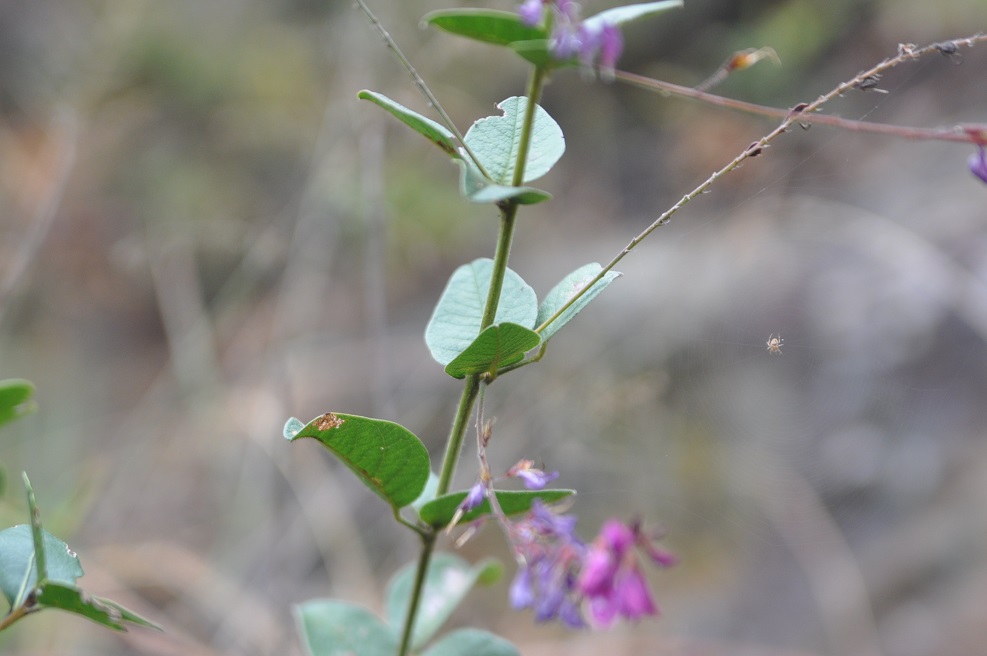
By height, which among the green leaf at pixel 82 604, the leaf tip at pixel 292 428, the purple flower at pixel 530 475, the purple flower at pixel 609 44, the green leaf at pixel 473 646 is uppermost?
the purple flower at pixel 609 44

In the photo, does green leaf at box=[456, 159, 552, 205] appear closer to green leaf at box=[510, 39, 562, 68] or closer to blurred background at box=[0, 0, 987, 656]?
green leaf at box=[510, 39, 562, 68]

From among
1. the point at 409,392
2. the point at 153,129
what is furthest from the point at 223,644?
the point at 153,129

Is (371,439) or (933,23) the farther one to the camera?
(933,23)

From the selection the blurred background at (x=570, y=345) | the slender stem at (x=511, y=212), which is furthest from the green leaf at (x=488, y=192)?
the blurred background at (x=570, y=345)

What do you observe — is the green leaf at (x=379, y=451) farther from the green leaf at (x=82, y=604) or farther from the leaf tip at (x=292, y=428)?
the green leaf at (x=82, y=604)

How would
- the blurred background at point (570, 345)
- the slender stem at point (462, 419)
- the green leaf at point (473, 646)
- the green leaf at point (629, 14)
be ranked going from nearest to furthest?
the green leaf at point (629, 14)
the slender stem at point (462, 419)
the green leaf at point (473, 646)
the blurred background at point (570, 345)

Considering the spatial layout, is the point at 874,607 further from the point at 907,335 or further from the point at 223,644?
the point at 223,644

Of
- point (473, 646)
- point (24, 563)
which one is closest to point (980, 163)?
point (473, 646)
